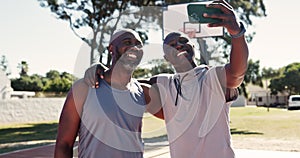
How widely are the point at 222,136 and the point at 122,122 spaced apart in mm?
543

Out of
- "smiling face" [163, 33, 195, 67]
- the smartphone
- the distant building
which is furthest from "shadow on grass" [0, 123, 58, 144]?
the smartphone

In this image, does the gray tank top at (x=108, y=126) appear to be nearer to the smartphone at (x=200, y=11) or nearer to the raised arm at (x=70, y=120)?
the raised arm at (x=70, y=120)

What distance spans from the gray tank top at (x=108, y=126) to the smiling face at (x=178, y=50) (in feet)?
1.22

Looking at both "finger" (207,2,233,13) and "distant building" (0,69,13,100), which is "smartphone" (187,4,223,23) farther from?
"distant building" (0,69,13,100)

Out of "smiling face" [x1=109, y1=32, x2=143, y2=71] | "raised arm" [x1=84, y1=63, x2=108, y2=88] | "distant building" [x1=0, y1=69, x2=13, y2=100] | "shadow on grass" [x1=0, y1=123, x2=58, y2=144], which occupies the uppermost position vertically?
"smiling face" [x1=109, y1=32, x2=143, y2=71]

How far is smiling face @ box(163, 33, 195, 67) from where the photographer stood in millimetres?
1874

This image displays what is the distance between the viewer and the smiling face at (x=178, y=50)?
187 centimetres

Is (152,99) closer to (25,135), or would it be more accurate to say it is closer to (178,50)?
(178,50)

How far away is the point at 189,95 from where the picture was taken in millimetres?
1858

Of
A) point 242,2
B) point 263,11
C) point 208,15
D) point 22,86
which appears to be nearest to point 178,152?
point 208,15

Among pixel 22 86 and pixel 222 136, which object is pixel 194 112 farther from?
pixel 22 86

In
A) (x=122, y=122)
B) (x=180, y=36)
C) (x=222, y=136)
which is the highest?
(x=180, y=36)

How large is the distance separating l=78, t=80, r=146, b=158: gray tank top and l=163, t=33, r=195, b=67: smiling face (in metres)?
0.37

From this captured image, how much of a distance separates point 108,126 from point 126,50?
1.23ft
